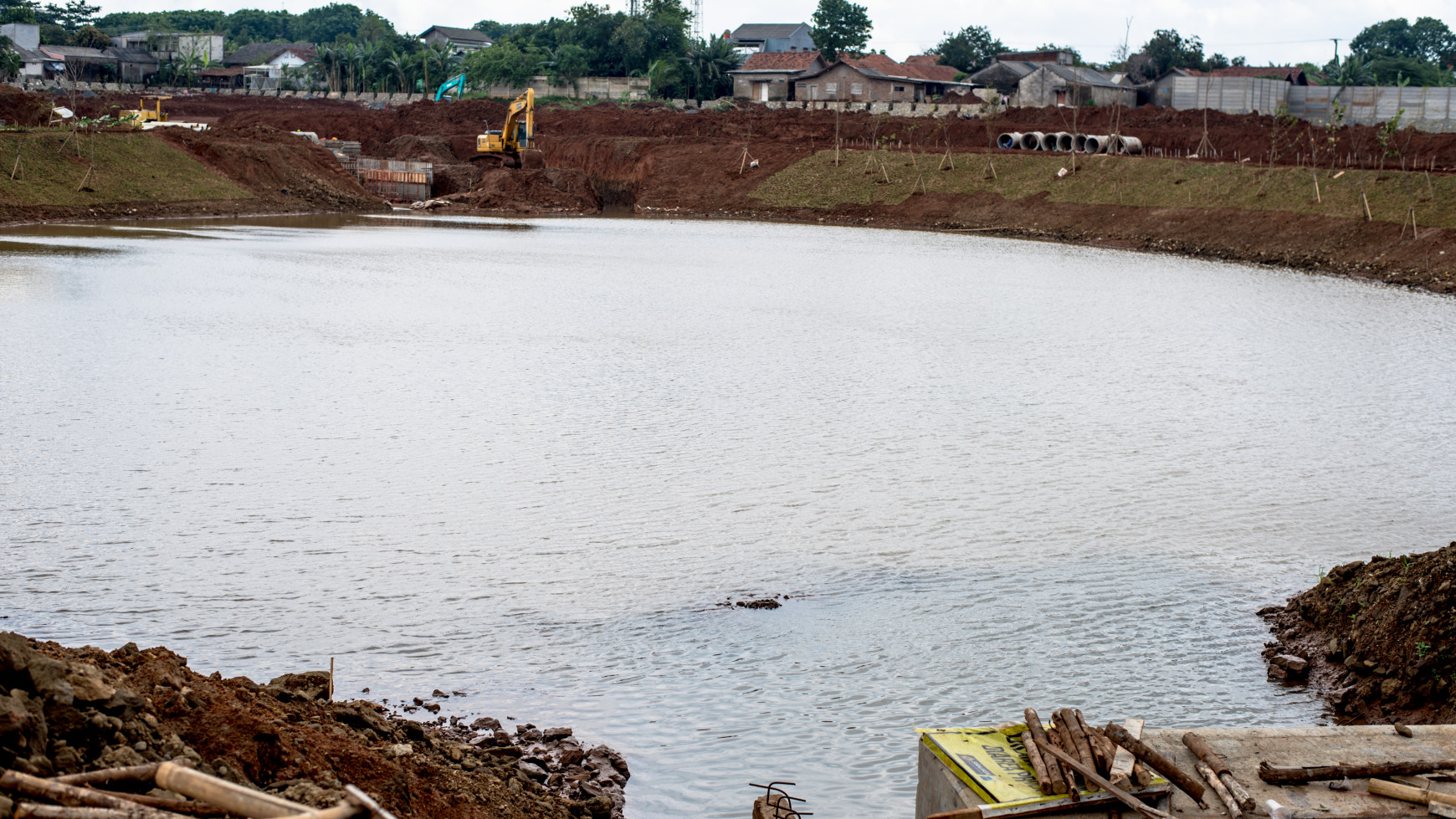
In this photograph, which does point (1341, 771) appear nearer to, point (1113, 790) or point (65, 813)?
point (1113, 790)

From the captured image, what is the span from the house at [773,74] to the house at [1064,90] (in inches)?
674

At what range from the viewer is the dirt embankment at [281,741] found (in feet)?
A: 15.1

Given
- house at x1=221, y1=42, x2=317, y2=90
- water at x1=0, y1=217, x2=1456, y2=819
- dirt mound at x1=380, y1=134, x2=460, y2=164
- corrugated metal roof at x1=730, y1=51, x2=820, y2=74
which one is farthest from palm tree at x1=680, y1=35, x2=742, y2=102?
water at x1=0, y1=217, x2=1456, y2=819

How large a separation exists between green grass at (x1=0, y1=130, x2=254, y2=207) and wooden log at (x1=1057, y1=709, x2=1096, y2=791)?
4333cm

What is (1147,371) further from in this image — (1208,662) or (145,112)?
(145,112)

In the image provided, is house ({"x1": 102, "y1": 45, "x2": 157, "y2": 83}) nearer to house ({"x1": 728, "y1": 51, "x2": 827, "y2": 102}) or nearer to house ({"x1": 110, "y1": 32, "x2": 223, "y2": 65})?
house ({"x1": 110, "y1": 32, "x2": 223, "y2": 65})

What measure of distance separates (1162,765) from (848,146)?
6011 centimetres

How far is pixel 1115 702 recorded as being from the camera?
790 cm

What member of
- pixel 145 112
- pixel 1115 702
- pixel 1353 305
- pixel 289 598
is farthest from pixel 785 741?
pixel 145 112

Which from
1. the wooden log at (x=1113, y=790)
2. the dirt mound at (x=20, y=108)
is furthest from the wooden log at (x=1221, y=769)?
the dirt mound at (x=20, y=108)

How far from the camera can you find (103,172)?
148 ft

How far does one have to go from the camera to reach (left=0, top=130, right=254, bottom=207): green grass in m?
42.0

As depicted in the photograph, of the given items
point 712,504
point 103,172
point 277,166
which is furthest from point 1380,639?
point 277,166

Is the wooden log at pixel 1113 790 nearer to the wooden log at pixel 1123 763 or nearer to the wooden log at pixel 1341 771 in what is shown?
the wooden log at pixel 1123 763
